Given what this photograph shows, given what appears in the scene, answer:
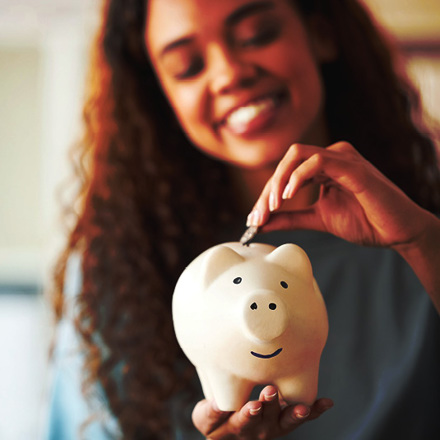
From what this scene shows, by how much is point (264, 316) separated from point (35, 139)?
2051 millimetres

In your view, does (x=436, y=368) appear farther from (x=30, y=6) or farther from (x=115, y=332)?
(x=30, y=6)

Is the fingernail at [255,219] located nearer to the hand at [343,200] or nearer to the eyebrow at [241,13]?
the hand at [343,200]

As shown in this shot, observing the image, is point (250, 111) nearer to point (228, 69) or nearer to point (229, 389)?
point (228, 69)

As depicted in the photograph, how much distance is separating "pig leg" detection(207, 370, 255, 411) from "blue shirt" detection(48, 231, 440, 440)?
0.92 feet

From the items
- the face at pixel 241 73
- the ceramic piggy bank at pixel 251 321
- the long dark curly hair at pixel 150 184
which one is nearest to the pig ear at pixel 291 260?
the ceramic piggy bank at pixel 251 321

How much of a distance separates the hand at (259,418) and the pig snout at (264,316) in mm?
Result: 61

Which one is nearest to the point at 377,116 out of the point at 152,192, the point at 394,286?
the point at 394,286

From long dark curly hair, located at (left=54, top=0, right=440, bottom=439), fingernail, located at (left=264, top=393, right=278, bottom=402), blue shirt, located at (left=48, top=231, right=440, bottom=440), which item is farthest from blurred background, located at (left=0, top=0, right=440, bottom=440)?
fingernail, located at (left=264, top=393, right=278, bottom=402)

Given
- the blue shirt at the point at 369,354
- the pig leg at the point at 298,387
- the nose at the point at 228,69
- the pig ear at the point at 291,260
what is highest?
the nose at the point at 228,69

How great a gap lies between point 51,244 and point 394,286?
1.58 m

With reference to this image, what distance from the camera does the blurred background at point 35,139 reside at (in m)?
2.15

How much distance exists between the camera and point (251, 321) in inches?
20.3

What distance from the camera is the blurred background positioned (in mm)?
2146

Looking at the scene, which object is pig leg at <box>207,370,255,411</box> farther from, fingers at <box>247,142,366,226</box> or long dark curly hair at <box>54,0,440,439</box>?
long dark curly hair at <box>54,0,440,439</box>
